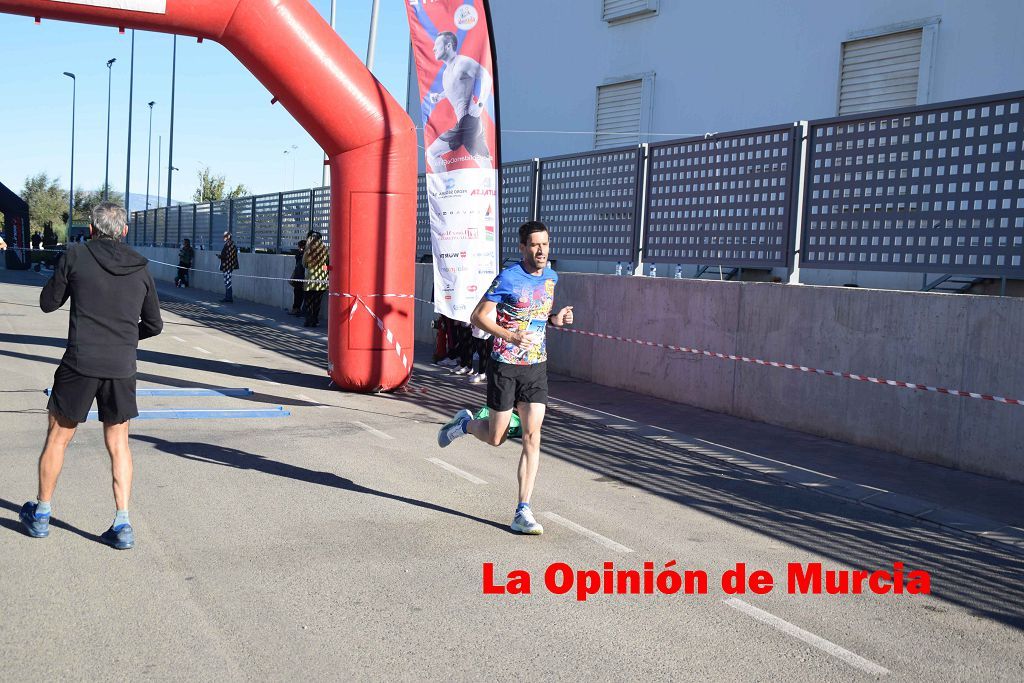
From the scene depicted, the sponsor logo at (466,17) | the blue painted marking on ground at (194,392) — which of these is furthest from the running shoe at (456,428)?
the sponsor logo at (466,17)

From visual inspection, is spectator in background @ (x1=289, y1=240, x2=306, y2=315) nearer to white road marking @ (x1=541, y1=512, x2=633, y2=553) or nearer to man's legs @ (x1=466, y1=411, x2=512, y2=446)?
man's legs @ (x1=466, y1=411, x2=512, y2=446)

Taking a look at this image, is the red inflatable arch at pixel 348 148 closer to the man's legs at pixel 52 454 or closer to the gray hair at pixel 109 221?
the gray hair at pixel 109 221

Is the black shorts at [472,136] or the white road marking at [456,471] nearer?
the white road marking at [456,471]

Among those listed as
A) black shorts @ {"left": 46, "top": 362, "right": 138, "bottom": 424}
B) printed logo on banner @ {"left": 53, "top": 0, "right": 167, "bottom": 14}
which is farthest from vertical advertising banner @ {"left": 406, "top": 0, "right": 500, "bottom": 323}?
black shorts @ {"left": 46, "top": 362, "right": 138, "bottom": 424}

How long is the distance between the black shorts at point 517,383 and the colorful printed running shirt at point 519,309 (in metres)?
0.04

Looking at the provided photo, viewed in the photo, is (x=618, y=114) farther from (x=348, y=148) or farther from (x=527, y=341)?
(x=527, y=341)

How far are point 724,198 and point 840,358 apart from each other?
264 centimetres

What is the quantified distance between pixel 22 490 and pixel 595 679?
14.1 feet

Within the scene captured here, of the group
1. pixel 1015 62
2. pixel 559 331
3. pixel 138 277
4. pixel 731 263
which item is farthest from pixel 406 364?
pixel 1015 62

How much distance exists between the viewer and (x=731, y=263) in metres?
10.8

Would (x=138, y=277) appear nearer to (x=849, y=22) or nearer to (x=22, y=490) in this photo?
(x=22, y=490)

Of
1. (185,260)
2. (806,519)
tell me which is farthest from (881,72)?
(185,260)

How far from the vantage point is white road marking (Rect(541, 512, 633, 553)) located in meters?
5.54

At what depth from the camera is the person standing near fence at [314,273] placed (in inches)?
800
